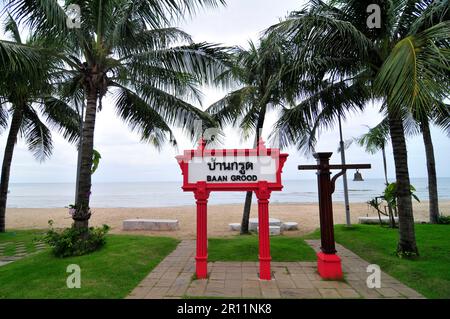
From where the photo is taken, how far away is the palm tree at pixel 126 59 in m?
6.68

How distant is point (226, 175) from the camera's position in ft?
19.0

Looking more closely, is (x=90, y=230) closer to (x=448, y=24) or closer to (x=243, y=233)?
(x=243, y=233)

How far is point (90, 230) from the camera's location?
790cm

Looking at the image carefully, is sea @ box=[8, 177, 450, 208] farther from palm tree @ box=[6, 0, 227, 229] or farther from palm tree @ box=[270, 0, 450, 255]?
palm tree @ box=[270, 0, 450, 255]

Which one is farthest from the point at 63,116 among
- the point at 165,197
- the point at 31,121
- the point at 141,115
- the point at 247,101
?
the point at 165,197

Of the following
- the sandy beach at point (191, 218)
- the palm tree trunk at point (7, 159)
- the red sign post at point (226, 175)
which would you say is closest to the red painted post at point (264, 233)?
the red sign post at point (226, 175)

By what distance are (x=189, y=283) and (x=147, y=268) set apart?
1320 millimetres

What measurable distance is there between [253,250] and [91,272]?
388 cm

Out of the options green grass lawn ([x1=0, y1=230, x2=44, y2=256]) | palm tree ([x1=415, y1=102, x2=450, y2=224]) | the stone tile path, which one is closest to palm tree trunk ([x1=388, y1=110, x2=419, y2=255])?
palm tree ([x1=415, y1=102, x2=450, y2=224])

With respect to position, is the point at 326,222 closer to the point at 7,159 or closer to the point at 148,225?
the point at 148,225

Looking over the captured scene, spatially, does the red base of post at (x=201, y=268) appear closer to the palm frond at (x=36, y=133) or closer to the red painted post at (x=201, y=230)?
the red painted post at (x=201, y=230)

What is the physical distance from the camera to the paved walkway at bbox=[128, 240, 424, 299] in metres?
4.82

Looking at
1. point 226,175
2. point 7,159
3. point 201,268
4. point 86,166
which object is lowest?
point 201,268
